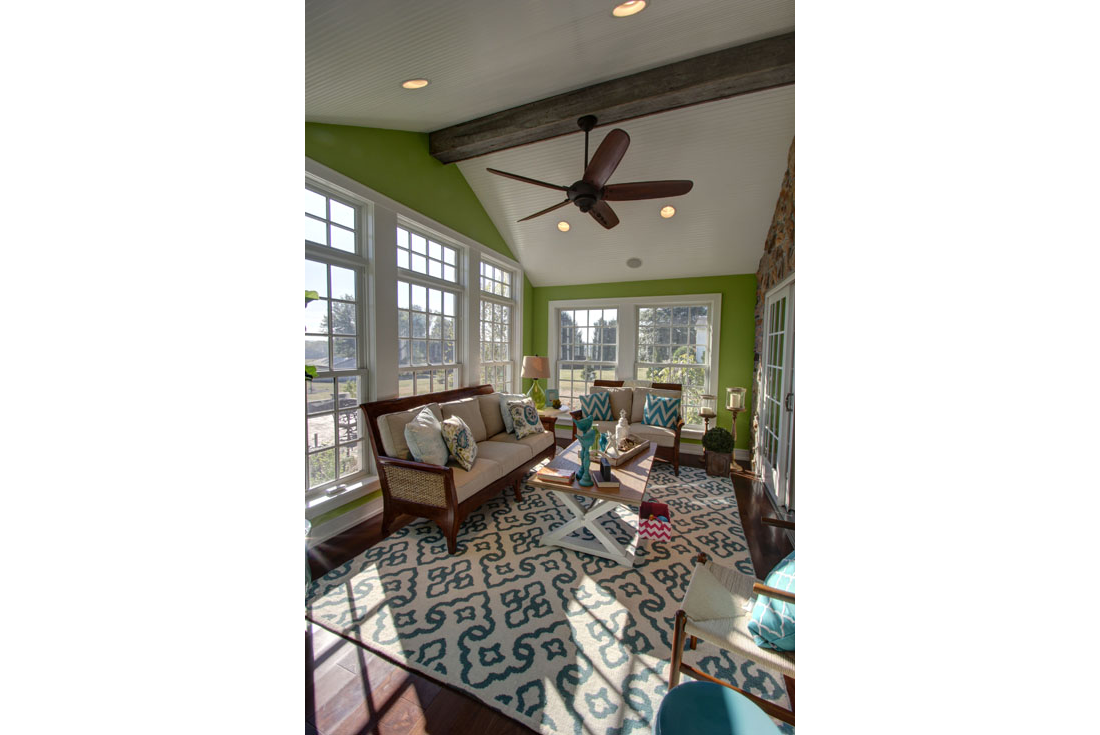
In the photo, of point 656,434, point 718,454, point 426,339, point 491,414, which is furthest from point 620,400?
point 426,339

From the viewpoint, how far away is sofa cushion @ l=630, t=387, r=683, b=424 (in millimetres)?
4766

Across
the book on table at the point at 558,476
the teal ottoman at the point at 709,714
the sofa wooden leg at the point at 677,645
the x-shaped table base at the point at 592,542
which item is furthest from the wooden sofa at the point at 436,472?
the teal ottoman at the point at 709,714

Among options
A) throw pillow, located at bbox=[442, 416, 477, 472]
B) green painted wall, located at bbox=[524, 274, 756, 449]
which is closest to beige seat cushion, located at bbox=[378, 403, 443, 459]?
throw pillow, located at bbox=[442, 416, 477, 472]

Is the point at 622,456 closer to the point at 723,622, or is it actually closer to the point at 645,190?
the point at 723,622

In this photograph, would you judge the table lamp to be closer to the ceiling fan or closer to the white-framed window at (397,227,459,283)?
the white-framed window at (397,227,459,283)

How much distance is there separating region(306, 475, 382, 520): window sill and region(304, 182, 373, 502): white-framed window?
51 mm

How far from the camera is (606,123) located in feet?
10.0

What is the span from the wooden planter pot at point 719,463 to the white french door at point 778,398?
0.34 metres

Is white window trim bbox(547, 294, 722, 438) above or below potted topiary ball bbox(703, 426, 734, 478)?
above

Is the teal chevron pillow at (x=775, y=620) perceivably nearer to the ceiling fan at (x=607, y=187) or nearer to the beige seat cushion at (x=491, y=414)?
the ceiling fan at (x=607, y=187)

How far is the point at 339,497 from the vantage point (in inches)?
109

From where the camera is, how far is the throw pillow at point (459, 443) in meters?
2.93
